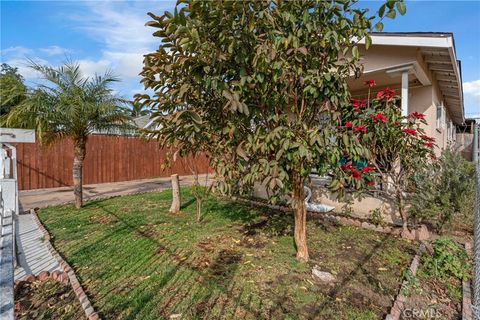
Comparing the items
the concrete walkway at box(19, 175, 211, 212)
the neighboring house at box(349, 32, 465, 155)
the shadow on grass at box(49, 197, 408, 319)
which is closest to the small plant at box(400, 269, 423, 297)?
the shadow on grass at box(49, 197, 408, 319)

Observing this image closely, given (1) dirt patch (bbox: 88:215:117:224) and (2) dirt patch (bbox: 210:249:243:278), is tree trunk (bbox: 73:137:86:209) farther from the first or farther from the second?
(2) dirt patch (bbox: 210:249:243:278)

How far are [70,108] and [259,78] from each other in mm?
5214

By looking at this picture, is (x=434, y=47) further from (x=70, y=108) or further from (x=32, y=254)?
(x=32, y=254)

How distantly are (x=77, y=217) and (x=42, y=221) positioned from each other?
2.11ft

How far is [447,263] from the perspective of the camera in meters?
3.56

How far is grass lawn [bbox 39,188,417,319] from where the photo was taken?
2.71 meters

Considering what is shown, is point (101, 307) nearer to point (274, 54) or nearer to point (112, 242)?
point (112, 242)

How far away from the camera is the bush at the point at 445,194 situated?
4.66 m

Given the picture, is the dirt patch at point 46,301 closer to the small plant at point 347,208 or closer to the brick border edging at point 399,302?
the brick border edging at point 399,302

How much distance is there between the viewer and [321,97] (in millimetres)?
2912

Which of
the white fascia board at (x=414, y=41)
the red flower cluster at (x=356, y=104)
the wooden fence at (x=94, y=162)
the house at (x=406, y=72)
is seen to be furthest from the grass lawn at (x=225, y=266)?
the wooden fence at (x=94, y=162)

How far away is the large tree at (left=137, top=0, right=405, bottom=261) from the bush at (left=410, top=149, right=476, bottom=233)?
8.18ft

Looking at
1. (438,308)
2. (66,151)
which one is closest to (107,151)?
(66,151)

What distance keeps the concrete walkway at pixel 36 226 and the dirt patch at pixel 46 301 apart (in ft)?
1.15
